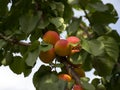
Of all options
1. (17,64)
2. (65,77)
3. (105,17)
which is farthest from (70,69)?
(17,64)

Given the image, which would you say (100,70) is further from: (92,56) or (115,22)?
(115,22)

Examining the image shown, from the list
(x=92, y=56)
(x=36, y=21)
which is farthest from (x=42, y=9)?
(x=92, y=56)

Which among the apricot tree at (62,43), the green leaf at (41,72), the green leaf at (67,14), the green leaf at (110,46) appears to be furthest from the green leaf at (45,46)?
Answer: the green leaf at (67,14)

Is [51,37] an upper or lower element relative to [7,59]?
upper

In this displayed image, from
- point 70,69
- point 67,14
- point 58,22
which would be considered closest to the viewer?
point 70,69

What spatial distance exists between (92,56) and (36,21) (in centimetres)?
28

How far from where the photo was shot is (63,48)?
1306 mm

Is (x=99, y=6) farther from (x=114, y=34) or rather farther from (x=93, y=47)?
(x=93, y=47)

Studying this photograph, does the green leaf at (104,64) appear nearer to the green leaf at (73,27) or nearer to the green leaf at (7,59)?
the green leaf at (73,27)

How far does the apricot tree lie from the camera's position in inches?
50.9

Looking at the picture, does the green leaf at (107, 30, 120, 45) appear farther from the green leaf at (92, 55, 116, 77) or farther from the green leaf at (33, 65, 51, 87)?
the green leaf at (33, 65, 51, 87)

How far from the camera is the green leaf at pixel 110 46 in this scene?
1340 millimetres

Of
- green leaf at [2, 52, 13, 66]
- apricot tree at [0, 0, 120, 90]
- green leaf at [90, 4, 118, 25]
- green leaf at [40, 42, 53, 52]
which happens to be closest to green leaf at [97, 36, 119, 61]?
apricot tree at [0, 0, 120, 90]

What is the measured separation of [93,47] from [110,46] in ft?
0.34
